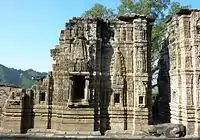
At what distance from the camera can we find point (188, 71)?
1517 centimetres

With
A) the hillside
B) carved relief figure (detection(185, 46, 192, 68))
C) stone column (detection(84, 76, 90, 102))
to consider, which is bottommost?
stone column (detection(84, 76, 90, 102))

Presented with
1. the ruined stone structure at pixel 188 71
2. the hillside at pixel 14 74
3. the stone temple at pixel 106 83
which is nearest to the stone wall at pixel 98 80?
the stone temple at pixel 106 83

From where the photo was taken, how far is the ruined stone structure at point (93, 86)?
15383 millimetres

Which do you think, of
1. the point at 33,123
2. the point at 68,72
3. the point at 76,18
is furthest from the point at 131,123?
the point at 76,18

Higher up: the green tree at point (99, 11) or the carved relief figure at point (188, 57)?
the green tree at point (99, 11)

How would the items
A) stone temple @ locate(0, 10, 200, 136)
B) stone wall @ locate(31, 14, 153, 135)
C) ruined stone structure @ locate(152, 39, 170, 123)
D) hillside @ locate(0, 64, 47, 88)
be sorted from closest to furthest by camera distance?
stone temple @ locate(0, 10, 200, 136), stone wall @ locate(31, 14, 153, 135), ruined stone structure @ locate(152, 39, 170, 123), hillside @ locate(0, 64, 47, 88)

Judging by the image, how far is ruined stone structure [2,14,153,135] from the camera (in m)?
15.4

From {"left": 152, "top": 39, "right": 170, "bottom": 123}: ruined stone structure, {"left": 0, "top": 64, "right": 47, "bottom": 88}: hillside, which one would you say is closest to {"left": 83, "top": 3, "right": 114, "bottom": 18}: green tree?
{"left": 152, "top": 39, "right": 170, "bottom": 123}: ruined stone structure

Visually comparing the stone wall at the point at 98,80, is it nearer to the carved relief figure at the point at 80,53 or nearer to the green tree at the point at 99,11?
the carved relief figure at the point at 80,53

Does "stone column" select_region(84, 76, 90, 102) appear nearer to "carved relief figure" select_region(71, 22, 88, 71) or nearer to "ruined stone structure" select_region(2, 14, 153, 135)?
"ruined stone structure" select_region(2, 14, 153, 135)

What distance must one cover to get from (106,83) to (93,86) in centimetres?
85

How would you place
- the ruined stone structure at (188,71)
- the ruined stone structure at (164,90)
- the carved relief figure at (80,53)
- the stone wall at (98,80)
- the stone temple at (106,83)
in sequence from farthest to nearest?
the ruined stone structure at (164,90)
the carved relief figure at (80,53)
the stone wall at (98,80)
the stone temple at (106,83)
the ruined stone structure at (188,71)

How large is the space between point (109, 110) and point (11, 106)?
5.93 metres

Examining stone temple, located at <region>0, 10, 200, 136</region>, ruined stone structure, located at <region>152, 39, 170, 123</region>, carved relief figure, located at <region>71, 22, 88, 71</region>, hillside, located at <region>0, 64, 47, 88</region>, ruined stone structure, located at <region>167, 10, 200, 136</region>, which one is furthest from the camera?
hillside, located at <region>0, 64, 47, 88</region>
